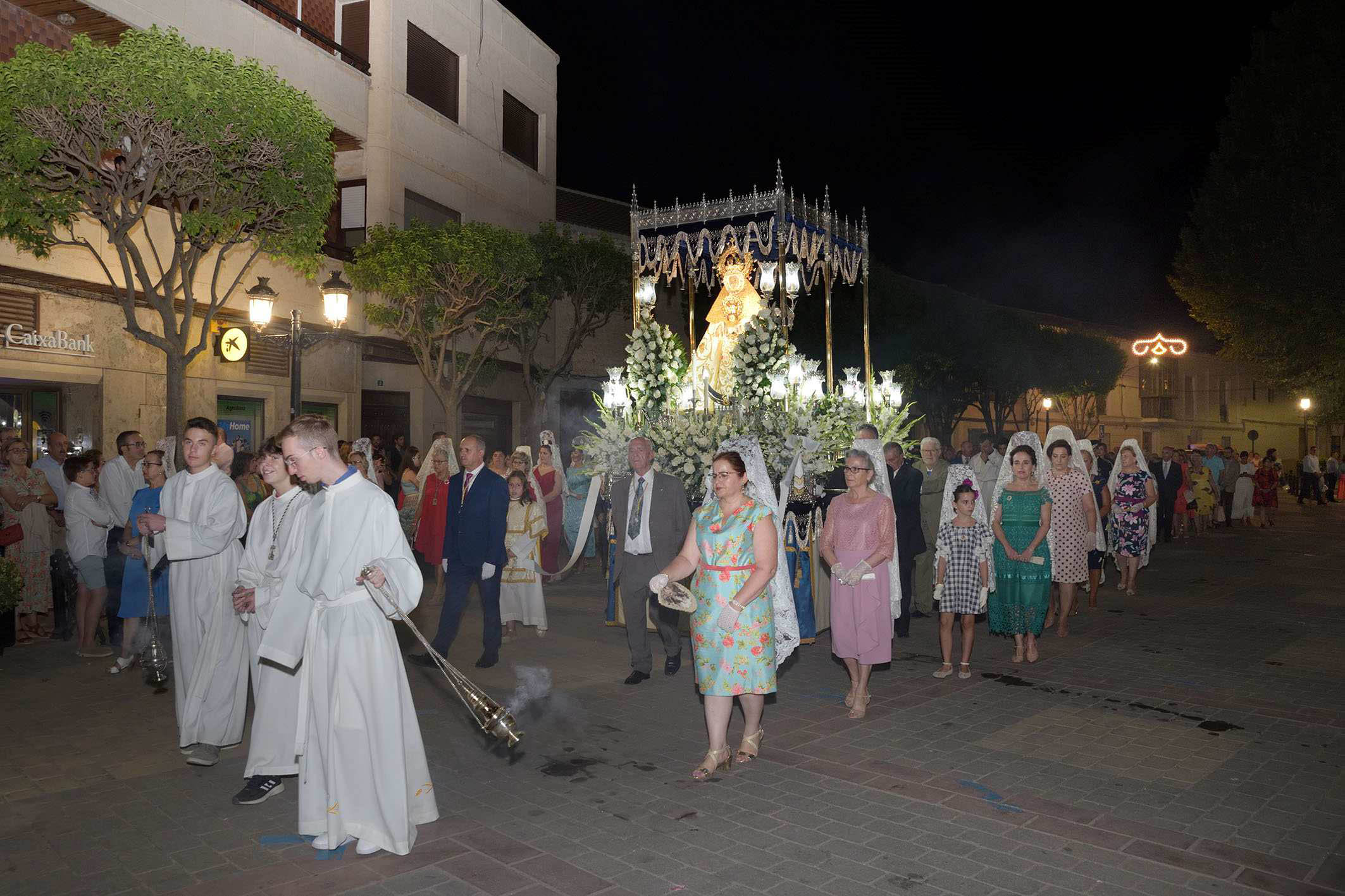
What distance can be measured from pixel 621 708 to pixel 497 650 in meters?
1.92

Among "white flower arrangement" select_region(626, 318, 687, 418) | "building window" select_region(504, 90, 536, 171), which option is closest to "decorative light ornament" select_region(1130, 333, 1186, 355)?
"building window" select_region(504, 90, 536, 171)

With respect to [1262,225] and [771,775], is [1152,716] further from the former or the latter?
[1262,225]

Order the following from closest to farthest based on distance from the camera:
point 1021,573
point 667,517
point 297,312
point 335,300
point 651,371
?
1. point 667,517
2. point 1021,573
3. point 651,371
4. point 297,312
5. point 335,300

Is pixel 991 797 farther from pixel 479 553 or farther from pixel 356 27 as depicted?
pixel 356 27

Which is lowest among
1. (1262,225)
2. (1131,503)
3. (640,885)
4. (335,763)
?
(640,885)

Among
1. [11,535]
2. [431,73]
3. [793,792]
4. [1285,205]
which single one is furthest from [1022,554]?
[1285,205]

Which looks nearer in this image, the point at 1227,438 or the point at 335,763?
the point at 335,763

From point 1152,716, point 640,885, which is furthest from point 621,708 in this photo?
point 1152,716

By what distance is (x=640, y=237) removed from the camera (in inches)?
552

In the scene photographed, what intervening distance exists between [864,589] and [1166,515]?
15286mm

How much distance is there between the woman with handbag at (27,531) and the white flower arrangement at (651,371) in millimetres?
6053

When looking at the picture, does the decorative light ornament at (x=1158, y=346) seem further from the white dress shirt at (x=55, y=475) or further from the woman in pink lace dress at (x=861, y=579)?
the white dress shirt at (x=55, y=475)

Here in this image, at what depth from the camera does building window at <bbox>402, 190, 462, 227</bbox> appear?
22.8 m

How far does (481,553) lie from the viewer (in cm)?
854
